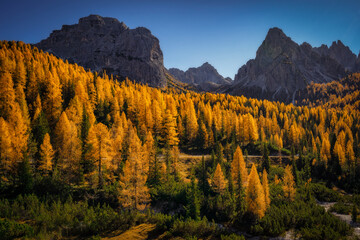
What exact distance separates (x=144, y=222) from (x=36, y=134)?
24.1 m

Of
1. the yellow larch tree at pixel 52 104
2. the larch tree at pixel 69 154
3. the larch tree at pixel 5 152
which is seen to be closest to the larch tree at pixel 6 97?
the yellow larch tree at pixel 52 104

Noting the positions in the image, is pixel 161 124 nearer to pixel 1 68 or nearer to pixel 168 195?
pixel 168 195

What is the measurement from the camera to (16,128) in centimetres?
2831

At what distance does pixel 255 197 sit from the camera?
30781 millimetres

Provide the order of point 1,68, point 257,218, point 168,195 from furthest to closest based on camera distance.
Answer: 1. point 1,68
2. point 168,195
3. point 257,218

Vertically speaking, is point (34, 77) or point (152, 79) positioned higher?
point (152, 79)

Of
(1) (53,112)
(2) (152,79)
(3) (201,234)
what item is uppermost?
(2) (152,79)

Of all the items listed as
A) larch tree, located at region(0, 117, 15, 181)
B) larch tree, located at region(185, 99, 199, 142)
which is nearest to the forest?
larch tree, located at region(0, 117, 15, 181)

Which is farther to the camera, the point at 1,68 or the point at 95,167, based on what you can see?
the point at 1,68

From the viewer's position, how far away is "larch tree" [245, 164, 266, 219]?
30.5 meters

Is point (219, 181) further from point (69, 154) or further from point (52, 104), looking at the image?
point (52, 104)

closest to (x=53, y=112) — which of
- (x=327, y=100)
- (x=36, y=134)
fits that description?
(x=36, y=134)

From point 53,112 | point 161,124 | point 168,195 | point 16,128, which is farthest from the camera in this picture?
point 161,124

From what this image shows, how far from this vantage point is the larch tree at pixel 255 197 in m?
30.5
